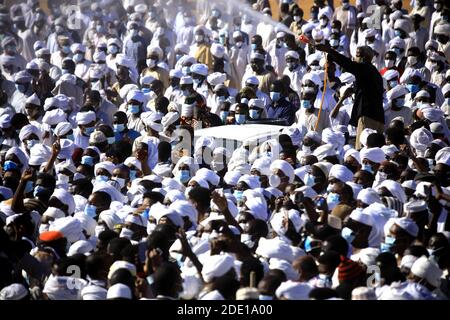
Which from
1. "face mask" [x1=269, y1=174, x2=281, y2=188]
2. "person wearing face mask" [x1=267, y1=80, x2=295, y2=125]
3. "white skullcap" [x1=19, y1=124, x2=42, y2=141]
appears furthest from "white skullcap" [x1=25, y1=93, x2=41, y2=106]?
"face mask" [x1=269, y1=174, x2=281, y2=188]

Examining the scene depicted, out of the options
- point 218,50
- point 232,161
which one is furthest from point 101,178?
point 218,50

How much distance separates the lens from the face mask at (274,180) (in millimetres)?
13055

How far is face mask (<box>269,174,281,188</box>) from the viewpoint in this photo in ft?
42.8

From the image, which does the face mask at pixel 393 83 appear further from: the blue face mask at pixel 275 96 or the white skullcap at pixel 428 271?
the white skullcap at pixel 428 271

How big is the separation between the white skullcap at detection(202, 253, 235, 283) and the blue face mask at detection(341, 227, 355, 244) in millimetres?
1404

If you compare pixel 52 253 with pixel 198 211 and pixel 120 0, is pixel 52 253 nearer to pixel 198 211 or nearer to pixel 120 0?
pixel 198 211

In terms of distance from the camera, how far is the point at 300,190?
39.3 feet

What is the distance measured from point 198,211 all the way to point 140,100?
485 cm

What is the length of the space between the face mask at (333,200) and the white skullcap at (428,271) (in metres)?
2.41

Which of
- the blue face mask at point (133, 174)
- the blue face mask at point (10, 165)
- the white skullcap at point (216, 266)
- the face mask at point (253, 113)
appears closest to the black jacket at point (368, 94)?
the face mask at point (253, 113)

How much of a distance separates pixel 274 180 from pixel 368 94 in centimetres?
252

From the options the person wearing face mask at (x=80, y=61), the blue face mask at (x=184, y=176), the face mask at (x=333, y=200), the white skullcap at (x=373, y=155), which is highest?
the face mask at (x=333, y=200)

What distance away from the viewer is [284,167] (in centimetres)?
1316
